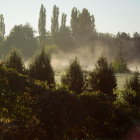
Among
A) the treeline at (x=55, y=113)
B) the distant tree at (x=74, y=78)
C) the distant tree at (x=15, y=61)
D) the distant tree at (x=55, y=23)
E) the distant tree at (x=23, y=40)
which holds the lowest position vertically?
the treeline at (x=55, y=113)

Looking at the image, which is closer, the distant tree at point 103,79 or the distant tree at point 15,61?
the distant tree at point 103,79

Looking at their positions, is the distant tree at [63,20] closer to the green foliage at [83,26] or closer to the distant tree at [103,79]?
the green foliage at [83,26]

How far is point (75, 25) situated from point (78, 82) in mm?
76945

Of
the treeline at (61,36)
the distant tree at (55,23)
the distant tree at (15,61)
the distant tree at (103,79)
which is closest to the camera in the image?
the distant tree at (103,79)

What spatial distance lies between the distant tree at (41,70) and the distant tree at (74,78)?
0.85 m

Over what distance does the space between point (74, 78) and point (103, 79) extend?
6.51 feet

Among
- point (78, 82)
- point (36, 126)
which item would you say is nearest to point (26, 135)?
Result: point (36, 126)

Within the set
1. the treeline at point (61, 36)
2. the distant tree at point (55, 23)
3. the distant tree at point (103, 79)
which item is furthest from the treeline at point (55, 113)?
the distant tree at point (55, 23)

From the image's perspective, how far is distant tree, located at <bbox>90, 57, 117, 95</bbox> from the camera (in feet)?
57.8

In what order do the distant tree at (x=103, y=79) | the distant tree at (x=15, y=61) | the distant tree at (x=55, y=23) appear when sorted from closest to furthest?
1. the distant tree at (x=103, y=79)
2. the distant tree at (x=15, y=61)
3. the distant tree at (x=55, y=23)

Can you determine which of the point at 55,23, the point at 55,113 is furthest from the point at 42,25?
the point at 55,113

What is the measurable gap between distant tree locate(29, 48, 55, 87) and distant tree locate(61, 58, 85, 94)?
0.85m

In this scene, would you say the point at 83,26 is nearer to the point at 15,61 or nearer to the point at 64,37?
the point at 64,37

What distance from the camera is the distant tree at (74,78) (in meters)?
18.8
